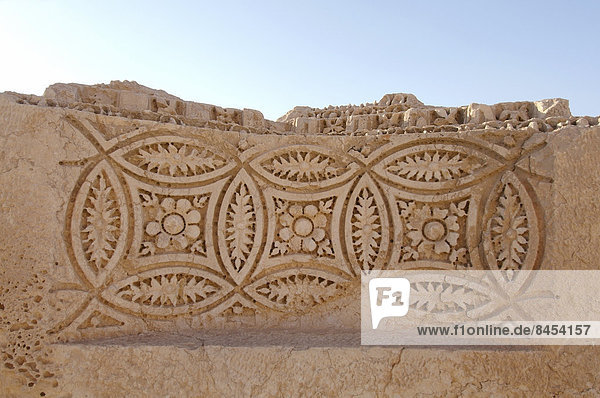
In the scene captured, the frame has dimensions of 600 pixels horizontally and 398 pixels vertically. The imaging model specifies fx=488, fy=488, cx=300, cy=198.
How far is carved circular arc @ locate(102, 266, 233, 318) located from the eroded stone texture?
12mm

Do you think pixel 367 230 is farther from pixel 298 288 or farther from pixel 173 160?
pixel 173 160

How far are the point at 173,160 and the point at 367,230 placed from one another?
134 cm

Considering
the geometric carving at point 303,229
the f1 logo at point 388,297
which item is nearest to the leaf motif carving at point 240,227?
the geometric carving at point 303,229

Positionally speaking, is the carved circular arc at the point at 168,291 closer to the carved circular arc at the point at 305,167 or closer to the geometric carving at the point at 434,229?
the carved circular arc at the point at 305,167

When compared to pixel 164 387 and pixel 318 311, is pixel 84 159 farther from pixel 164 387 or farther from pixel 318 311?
pixel 318 311

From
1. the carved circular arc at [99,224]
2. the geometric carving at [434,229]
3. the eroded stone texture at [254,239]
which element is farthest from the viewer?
the geometric carving at [434,229]

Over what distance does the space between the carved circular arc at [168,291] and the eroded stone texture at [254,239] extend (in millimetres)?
12

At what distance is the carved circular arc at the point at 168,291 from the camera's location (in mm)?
3033

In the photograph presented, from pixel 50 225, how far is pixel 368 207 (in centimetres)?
197

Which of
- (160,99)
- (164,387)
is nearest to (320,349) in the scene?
(164,387)

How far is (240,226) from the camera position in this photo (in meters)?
3.16

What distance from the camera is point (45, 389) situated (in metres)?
2.76

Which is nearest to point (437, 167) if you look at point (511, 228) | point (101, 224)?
point (511, 228)

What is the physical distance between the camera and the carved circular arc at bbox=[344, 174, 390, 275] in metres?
3.15
